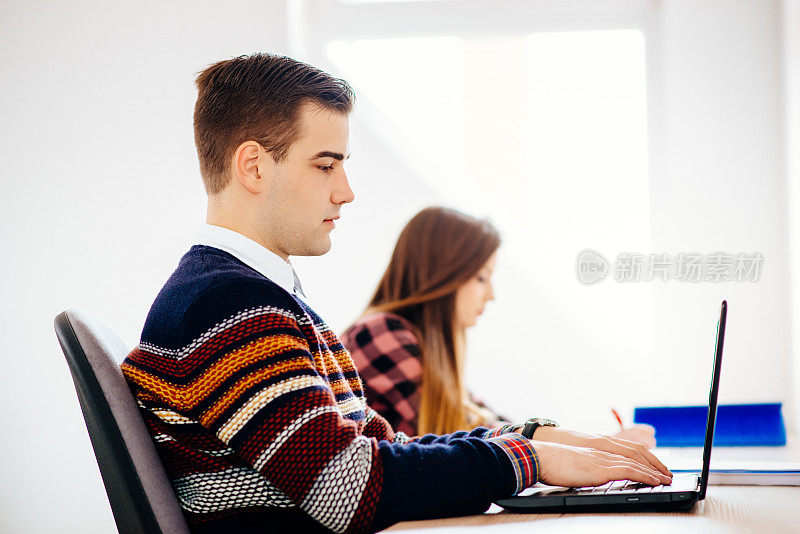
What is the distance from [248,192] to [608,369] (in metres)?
1.92

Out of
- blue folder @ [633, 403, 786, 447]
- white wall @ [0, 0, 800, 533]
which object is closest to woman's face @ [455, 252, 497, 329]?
blue folder @ [633, 403, 786, 447]

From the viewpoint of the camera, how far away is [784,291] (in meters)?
2.46

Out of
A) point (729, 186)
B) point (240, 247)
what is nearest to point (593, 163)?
point (729, 186)

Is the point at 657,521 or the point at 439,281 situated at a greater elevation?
the point at 439,281

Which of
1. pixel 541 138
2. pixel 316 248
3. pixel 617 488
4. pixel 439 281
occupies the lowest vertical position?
pixel 617 488

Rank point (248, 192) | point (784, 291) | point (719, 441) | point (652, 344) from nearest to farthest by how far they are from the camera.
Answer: point (248, 192), point (719, 441), point (784, 291), point (652, 344)

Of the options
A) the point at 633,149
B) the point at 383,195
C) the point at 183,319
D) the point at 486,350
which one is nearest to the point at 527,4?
the point at 633,149

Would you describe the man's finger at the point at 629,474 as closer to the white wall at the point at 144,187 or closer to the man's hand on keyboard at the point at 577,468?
the man's hand on keyboard at the point at 577,468

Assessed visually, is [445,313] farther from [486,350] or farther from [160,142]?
[160,142]

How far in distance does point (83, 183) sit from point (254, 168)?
5.71 ft

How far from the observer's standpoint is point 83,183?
2541mm

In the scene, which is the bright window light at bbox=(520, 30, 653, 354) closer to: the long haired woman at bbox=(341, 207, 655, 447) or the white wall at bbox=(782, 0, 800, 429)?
the white wall at bbox=(782, 0, 800, 429)

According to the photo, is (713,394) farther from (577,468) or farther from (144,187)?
(144,187)

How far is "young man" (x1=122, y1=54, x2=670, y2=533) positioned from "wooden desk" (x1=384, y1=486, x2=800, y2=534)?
0.03 m
